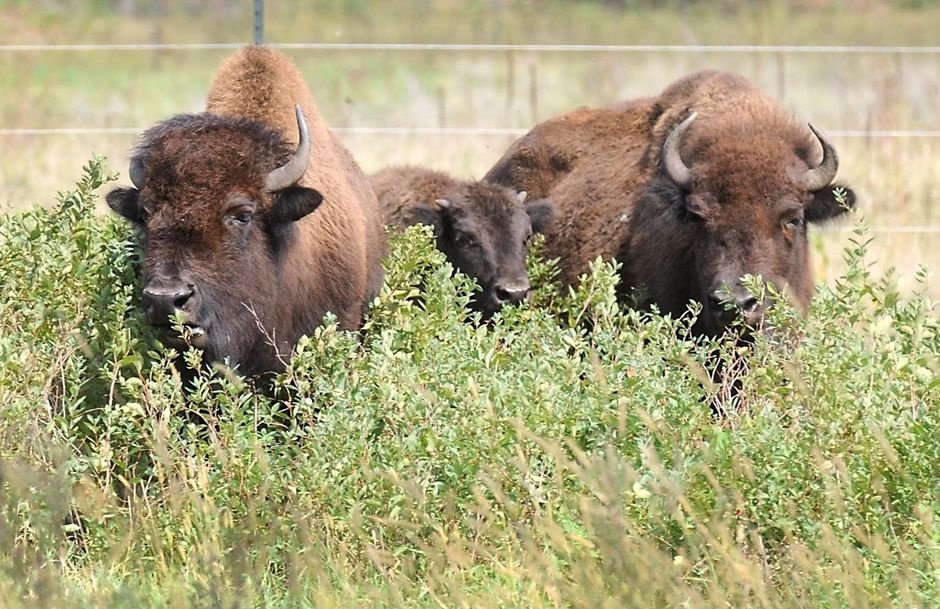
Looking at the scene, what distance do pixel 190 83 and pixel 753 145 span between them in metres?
18.7

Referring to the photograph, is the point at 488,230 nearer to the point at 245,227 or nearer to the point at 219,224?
the point at 245,227

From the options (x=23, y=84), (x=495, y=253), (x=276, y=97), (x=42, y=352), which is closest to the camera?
(x=42, y=352)

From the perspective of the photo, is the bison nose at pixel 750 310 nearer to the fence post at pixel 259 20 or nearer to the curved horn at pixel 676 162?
the curved horn at pixel 676 162

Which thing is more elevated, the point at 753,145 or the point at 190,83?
the point at 753,145

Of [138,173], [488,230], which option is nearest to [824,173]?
[488,230]

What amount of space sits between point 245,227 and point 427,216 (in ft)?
9.46

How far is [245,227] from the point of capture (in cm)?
642

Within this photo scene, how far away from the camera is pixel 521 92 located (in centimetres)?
2347

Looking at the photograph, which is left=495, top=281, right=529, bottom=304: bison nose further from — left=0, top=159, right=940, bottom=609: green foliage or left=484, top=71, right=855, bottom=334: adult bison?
left=0, top=159, right=940, bottom=609: green foliage

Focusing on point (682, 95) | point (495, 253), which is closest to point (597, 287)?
point (495, 253)

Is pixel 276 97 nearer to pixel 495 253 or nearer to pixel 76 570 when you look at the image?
pixel 495 253

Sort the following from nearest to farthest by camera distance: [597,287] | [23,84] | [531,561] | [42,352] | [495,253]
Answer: [531,561], [42,352], [597,287], [495,253], [23,84]

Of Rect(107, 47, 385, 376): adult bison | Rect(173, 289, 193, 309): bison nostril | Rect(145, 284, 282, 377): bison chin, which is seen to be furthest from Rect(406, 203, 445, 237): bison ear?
Rect(173, 289, 193, 309): bison nostril

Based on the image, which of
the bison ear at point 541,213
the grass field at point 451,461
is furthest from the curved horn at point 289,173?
the bison ear at point 541,213
